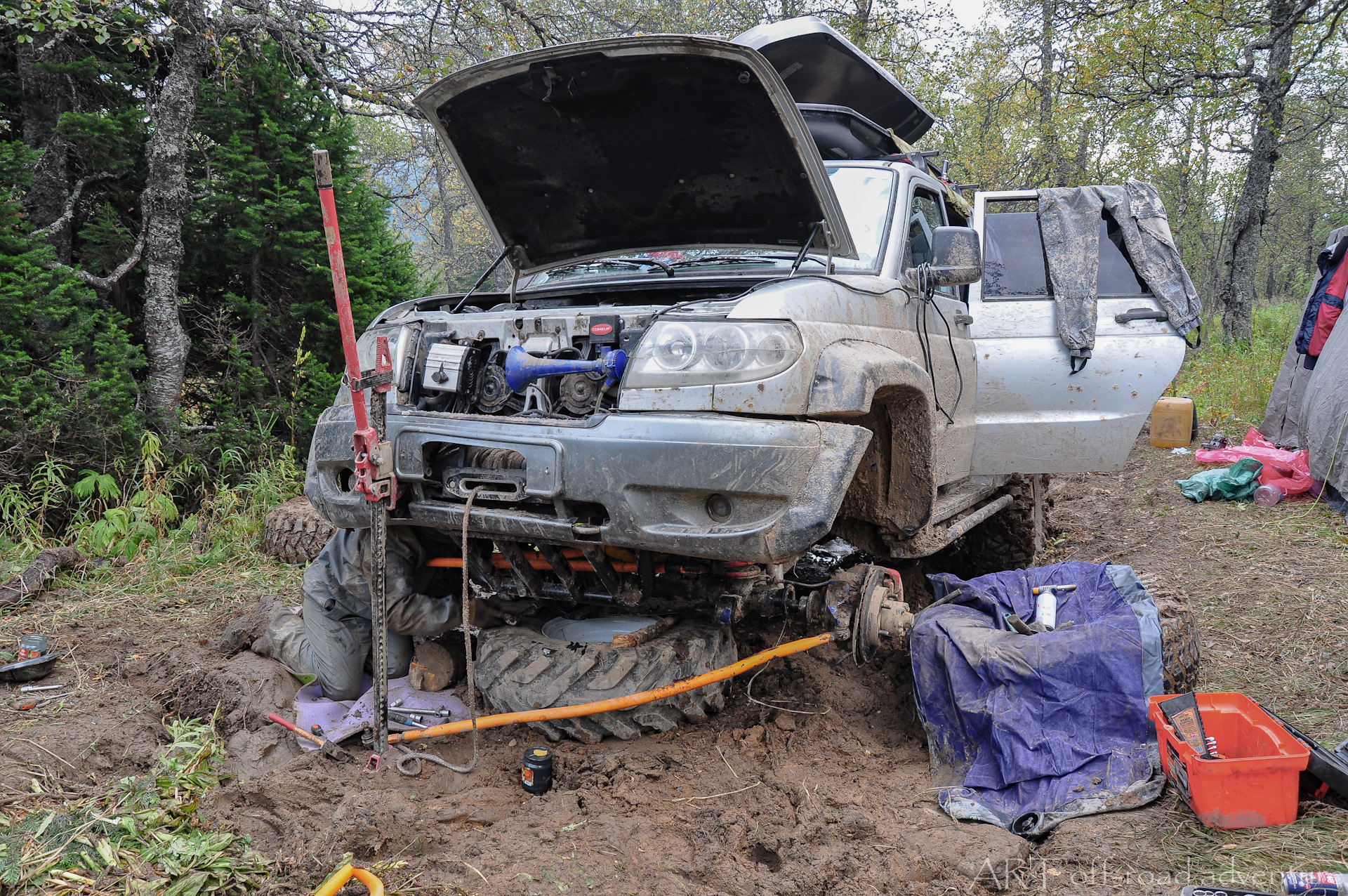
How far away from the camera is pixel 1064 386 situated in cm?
442

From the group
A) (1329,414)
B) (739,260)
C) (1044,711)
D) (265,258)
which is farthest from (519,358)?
(1329,414)

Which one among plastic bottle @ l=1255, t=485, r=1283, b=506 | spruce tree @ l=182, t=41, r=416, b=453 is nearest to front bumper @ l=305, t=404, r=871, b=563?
spruce tree @ l=182, t=41, r=416, b=453

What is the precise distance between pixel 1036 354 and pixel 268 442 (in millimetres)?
5510

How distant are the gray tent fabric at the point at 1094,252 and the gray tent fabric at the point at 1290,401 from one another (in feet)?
10.0

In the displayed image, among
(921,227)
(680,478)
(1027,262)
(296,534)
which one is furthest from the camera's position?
(296,534)

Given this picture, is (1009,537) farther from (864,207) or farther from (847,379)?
(847,379)

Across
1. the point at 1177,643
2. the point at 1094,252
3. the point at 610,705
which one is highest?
the point at 1094,252

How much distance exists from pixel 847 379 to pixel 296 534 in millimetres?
4005

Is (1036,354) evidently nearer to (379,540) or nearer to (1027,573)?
(1027,573)

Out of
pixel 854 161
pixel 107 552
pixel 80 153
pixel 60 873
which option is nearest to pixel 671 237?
pixel 854 161

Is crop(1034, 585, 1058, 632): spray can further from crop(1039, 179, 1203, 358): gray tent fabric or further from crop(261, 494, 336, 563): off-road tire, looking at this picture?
crop(261, 494, 336, 563): off-road tire

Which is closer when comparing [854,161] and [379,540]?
[379,540]

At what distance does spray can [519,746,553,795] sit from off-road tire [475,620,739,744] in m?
0.22

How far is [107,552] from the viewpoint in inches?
199
